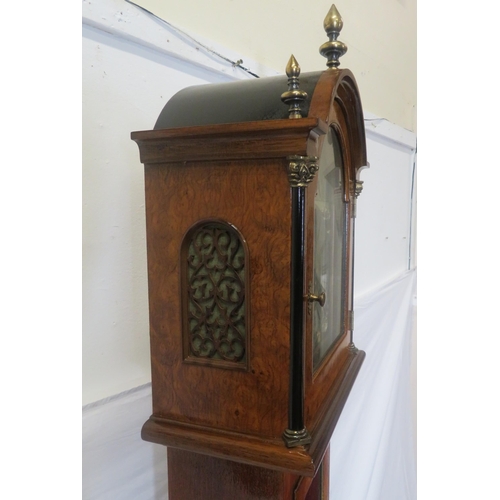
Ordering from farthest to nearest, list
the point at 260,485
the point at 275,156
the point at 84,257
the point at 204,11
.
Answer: the point at 204,11 < the point at 84,257 < the point at 260,485 < the point at 275,156

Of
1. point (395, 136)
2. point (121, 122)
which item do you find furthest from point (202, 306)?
point (395, 136)

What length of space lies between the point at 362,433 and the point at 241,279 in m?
1.27

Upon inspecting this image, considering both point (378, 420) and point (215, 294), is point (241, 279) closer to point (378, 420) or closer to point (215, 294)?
point (215, 294)

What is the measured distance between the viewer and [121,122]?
0.90 m

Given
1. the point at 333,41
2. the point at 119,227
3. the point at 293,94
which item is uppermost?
the point at 333,41

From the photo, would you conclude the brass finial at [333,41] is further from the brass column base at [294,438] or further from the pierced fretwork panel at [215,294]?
the brass column base at [294,438]

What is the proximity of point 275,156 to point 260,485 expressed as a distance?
0.54m

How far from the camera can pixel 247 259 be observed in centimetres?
66

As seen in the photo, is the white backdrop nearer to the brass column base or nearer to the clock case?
the clock case

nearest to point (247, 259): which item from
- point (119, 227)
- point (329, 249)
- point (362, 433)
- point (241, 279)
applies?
point (241, 279)

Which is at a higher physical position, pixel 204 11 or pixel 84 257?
pixel 204 11
